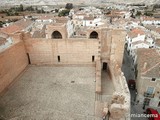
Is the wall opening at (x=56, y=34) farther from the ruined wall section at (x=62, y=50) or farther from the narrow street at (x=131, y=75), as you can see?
the narrow street at (x=131, y=75)

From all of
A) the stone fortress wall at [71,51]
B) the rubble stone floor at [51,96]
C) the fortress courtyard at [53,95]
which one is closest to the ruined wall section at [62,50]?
the stone fortress wall at [71,51]

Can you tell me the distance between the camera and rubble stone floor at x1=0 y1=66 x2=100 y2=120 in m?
9.27

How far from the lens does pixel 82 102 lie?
10.3 metres

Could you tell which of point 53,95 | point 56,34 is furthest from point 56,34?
point 53,95

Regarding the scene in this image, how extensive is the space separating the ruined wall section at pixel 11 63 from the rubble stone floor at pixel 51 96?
51 cm

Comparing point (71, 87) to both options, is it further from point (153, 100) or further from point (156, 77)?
point (153, 100)

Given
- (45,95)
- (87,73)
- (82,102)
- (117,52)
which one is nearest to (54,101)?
(45,95)

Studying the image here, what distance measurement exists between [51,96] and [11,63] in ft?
13.9

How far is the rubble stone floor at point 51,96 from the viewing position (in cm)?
927

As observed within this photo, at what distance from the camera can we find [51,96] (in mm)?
10773

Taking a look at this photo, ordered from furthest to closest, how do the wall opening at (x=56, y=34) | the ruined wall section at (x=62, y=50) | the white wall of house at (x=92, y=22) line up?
the white wall of house at (x=92, y=22)
the wall opening at (x=56, y=34)
the ruined wall section at (x=62, y=50)

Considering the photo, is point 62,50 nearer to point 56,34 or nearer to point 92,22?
point 56,34

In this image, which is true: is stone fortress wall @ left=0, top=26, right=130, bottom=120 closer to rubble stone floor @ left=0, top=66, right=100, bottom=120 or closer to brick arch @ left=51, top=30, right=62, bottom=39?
rubble stone floor @ left=0, top=66, right=100, bottom=120

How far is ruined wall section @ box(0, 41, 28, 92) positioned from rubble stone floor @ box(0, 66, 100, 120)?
0.51 meters
